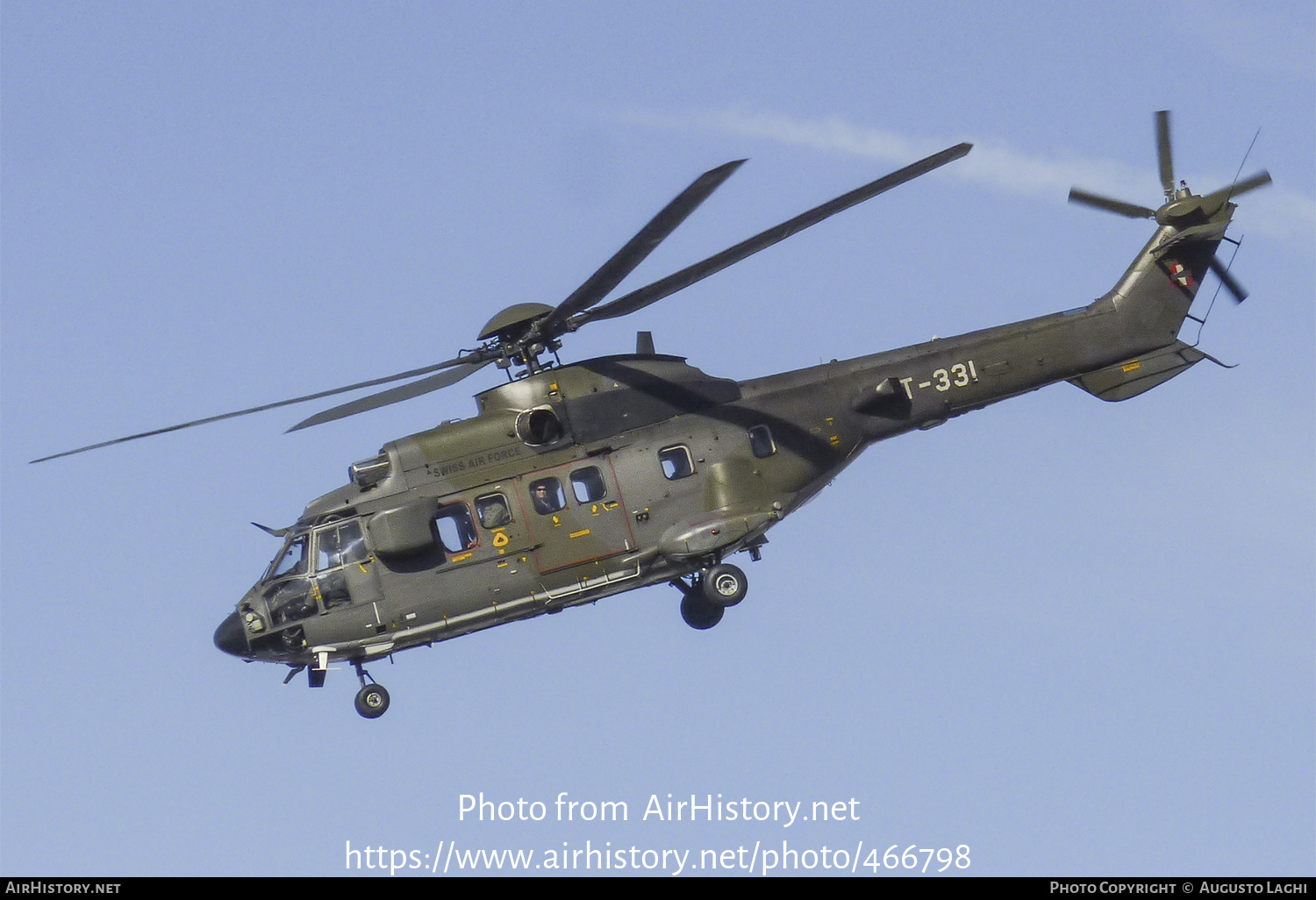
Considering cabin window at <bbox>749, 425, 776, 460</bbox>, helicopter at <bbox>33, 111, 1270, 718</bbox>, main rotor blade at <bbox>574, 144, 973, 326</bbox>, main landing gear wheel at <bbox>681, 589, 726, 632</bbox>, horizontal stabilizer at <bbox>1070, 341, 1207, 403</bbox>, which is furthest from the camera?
horizontal stabilizer at <bbox>1070, 341, 1207, 403</bbox>

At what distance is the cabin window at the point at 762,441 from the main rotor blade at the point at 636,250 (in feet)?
12.4

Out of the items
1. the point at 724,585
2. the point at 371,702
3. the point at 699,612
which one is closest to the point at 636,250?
the point at 724,585

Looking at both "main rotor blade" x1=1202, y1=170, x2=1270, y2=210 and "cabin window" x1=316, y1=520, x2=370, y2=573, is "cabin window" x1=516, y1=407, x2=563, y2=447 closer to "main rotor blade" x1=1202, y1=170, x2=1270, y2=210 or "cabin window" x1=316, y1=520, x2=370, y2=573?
"cabin window" x1=316, y1=520, x2=370, y2=573

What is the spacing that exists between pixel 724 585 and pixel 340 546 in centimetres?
623

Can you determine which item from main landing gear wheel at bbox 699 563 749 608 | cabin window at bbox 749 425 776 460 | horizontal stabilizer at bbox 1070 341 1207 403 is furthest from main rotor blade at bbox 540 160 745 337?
horizontal stabilizer at bbox 1070 341 1207 403

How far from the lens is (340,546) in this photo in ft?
86.2

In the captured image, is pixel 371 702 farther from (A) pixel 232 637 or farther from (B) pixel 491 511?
(B) pixel 491 511

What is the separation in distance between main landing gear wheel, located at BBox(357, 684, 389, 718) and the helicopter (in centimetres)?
3

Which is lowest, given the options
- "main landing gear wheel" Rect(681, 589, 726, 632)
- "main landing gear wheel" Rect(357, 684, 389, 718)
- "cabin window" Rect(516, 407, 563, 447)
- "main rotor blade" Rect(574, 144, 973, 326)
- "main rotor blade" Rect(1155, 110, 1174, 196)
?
"main landing gear wheel" Rect(357, 684, 389, 718)

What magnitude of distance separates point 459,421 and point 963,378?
341 inches

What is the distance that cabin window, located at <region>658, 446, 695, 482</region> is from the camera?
27047mm

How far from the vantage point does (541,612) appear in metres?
26.7

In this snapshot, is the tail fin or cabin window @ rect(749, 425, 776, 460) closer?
cabin window @ rect(749, 425, 776, 460)

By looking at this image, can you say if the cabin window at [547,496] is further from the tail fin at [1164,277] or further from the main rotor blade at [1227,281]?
the main rotor blade at [1227,281]
